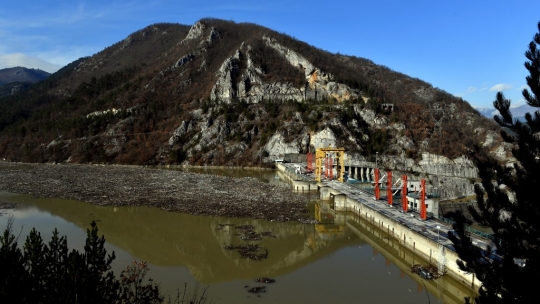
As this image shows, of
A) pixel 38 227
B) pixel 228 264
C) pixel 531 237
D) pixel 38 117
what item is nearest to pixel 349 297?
pixel 228 264

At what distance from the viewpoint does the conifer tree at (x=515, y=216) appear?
739cm

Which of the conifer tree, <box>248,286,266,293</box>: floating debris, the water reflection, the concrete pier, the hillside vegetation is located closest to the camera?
the conifer tree

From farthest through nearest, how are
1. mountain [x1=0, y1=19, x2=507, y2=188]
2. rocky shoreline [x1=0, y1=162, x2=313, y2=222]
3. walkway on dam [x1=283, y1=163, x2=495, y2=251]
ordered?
1. mountain [x1=0, y1=19, x2=507, y2=188]
2. rocky shoreline [x1=0, y1=162, x2=313, y2=222]
3. walkway on dam [x1=283, y1=163, x2=495, y2=251]

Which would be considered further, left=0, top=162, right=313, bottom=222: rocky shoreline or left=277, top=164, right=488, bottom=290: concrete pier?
left=0, top=162, right=313, bottom=222: rocky shoreline

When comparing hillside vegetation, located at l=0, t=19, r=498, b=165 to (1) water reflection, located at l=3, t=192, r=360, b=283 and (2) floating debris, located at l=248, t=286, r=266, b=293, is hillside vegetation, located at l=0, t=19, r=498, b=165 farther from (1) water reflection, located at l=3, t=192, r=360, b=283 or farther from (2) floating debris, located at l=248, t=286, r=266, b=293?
(2) floating debris, located at l=248, t=286, r=266, b=293

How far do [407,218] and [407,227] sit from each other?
317 cm

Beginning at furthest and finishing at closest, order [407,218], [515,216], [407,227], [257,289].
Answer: [407,218]
[407,227]
[257,289]
[515,216]

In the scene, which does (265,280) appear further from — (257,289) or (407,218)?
(407,218)

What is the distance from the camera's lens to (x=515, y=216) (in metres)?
7.95

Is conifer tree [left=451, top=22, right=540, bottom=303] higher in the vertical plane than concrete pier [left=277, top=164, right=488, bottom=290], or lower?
higher

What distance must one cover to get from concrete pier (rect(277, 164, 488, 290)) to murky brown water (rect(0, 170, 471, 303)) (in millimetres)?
707

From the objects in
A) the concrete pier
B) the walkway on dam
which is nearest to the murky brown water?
the concrete pier

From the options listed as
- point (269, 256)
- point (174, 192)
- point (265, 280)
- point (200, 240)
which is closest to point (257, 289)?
point (265, 280)

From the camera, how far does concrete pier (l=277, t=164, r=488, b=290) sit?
20.0 meters
